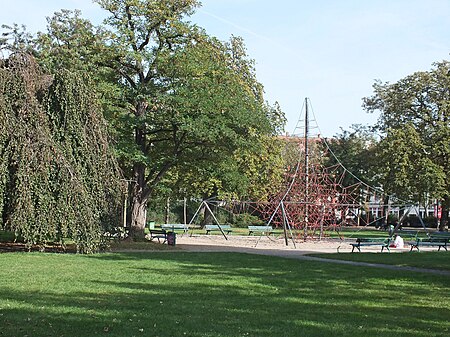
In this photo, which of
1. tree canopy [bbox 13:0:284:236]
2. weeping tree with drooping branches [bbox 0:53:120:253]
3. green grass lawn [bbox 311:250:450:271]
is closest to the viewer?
green grass lawn [bbox 311:250:450:271]

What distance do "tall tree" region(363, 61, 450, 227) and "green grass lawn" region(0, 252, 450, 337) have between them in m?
26.8

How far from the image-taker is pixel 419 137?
44.8 m

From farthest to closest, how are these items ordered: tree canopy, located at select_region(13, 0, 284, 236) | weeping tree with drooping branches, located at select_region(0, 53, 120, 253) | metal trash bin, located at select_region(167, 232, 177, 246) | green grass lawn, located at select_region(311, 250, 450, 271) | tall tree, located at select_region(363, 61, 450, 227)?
tall tree, located at select_region(363, 61, 450, 227) < metal trash bin, located at select_region(167, 232, 177, 246) < tree canopy, located at select_region(13, 0, 284, 236) < weeping tree with drooping branches, located at select_region(0, 53, 120, 253) < green grass lawn, located at select_region(311, 250, 450, 271)

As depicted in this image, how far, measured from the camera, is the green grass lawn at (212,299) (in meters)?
8.15

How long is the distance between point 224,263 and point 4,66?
31.1 ft

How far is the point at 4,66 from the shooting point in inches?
780

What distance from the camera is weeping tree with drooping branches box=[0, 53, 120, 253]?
A: 18203mm

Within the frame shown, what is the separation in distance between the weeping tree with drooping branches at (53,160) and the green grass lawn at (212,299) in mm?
1586

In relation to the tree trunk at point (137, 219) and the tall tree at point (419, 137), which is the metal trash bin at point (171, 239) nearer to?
the tree trunk at point (137, 219)

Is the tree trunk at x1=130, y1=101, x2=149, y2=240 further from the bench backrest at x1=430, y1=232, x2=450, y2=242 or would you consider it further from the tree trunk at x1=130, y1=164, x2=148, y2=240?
the bench backrest at x1=430, y1=232, x2=450, y2=242

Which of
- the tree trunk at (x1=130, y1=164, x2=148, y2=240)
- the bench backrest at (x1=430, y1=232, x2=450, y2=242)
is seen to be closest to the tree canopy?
the tree trunk at (x1=130, y1=164, x2=148, y2=240)

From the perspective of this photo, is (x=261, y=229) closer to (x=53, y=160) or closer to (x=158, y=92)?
(x=158, y=92)

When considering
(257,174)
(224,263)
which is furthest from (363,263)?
(257,174)

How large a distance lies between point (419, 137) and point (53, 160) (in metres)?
32.4
